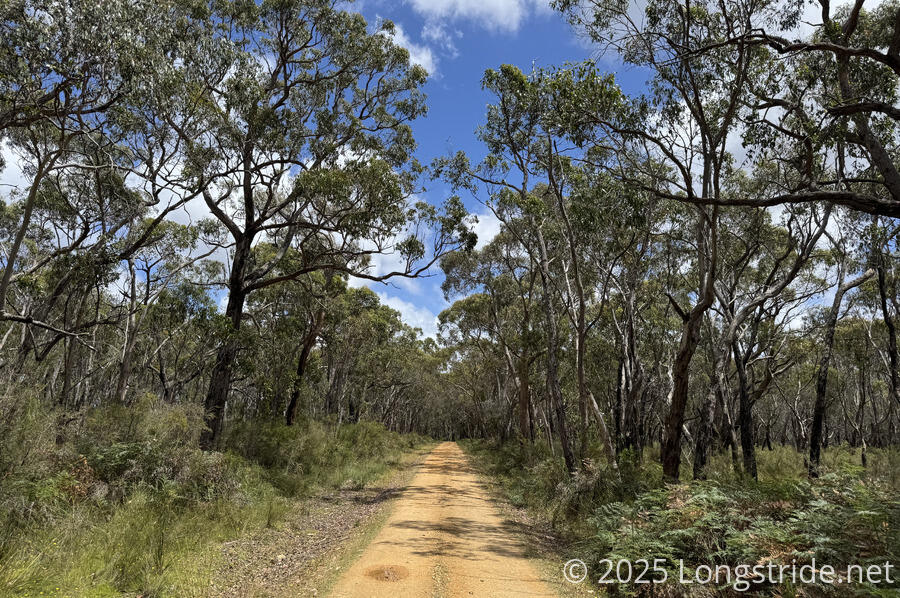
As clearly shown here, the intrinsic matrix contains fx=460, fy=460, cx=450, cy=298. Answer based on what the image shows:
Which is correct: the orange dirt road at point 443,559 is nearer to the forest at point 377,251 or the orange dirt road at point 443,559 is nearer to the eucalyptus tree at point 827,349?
the forest at point 377,251

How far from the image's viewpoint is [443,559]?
746cm

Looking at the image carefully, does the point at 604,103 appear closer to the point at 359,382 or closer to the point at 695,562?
the point at 695,562

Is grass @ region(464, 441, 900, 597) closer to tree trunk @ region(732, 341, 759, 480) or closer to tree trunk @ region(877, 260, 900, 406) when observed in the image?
tree trunk @ region(732, 341, 759, 480)

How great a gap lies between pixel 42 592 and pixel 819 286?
2296 cm

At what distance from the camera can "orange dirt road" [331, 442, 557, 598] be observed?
607 cm

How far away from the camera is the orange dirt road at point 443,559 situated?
239 inches

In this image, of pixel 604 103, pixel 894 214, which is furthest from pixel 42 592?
pixel 604 103

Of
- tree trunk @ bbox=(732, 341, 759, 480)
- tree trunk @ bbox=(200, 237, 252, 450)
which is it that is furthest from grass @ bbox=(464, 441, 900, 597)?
tree trunk @ bbox=(200, 237, 252, 450)

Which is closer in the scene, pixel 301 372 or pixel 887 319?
pixel 887 319

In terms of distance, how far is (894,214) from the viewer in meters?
5.66

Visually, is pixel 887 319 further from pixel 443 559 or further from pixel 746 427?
pixel 443 559

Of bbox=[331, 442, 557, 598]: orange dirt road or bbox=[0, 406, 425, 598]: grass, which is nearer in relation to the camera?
bbox=[0, 406, 425, 598]: grass

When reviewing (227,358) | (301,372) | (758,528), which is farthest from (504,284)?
(758,528)

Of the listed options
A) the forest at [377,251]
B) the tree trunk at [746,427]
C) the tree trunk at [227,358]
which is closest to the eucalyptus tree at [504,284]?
the forest at [377,251]
